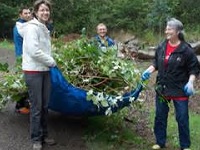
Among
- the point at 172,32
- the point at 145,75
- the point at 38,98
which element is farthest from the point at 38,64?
the point at 172,32

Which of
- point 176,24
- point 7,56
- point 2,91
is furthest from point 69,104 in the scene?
point 7,56

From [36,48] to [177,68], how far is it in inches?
64.2

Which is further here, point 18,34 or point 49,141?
point 18,34

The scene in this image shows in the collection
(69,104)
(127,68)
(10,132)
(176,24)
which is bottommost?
(10,132)

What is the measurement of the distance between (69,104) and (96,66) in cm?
64

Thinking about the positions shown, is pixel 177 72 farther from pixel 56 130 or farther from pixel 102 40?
pixel 56 130

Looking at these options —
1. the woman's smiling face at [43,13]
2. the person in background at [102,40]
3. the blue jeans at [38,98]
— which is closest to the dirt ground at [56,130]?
the blue jeans at [38,98]

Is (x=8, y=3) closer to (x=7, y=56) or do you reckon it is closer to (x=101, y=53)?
(x=7, y=56)

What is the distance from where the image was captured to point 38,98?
5.50 m

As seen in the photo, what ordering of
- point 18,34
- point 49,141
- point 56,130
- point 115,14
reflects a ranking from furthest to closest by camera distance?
point 115,14
point 18,34
point 56,130
point 49,141

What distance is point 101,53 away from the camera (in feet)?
20.3

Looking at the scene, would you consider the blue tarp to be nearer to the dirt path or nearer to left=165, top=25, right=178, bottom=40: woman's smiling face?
the dirt path

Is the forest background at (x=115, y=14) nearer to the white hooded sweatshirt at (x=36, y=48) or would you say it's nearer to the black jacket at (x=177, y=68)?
the black jacket at (x=177, y=68)

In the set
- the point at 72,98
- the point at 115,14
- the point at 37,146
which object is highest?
the point at 115,14
